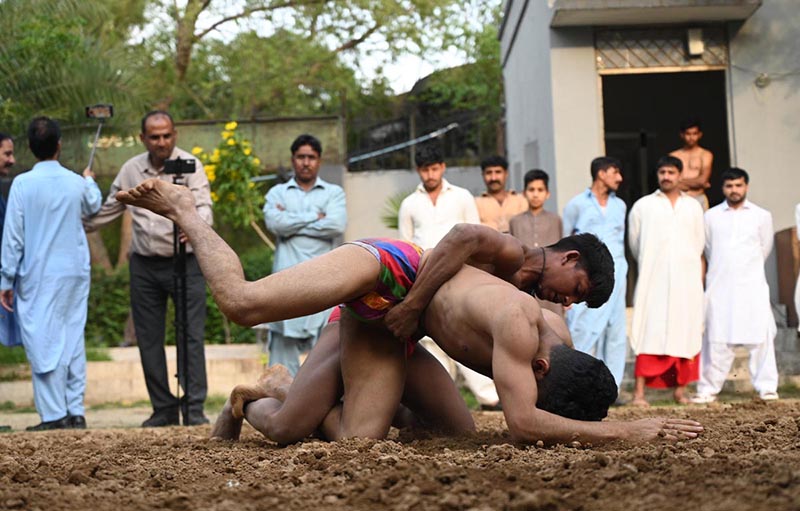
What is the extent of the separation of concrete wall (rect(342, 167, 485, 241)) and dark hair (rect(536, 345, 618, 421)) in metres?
12.3

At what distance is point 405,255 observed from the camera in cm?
512

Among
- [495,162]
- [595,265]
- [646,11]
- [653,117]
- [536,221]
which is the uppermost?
[646,11]

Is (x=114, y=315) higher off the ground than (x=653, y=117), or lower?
lower

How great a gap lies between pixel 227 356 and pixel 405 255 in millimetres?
6484

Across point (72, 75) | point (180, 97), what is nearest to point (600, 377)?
point (72, 75)

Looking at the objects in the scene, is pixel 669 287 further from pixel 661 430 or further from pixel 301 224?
pixel 661 430

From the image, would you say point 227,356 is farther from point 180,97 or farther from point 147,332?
point 180,97

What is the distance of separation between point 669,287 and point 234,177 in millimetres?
7001

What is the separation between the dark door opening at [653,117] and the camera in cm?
1619

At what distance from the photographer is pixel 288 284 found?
16.1 ft

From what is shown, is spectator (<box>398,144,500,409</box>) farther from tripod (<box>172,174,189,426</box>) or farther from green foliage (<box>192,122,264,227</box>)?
green foliage (<box>192,122,264,227</box>)

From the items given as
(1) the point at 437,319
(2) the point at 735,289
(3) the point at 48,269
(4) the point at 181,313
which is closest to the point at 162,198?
(1) the point at 437,319

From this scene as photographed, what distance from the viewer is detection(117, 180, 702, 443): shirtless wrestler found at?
461 cm

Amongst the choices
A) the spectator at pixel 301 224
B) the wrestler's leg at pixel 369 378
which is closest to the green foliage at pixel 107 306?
the spectator at pixel 301 224
